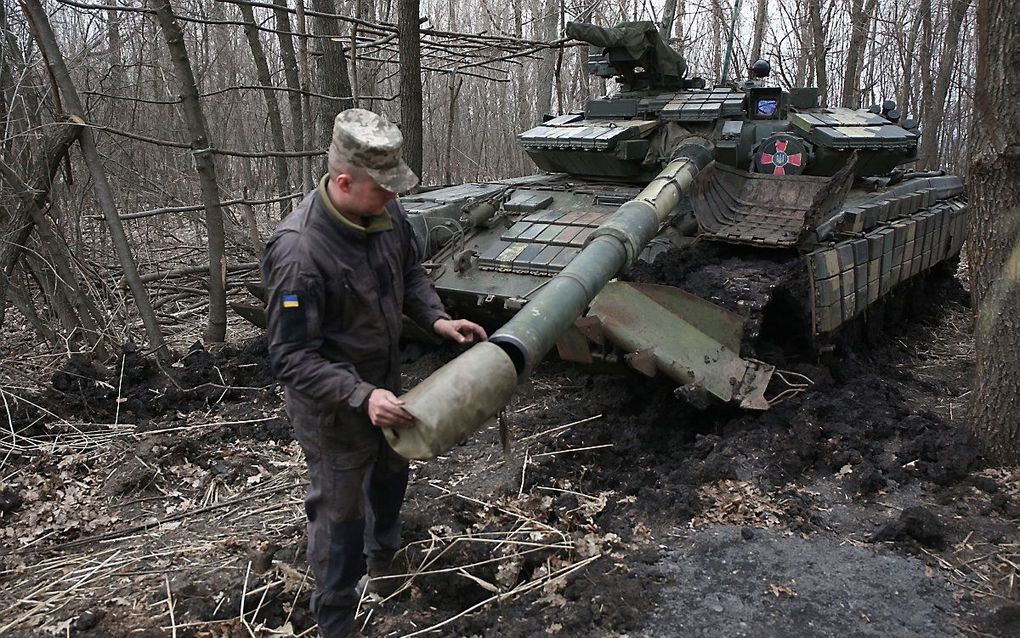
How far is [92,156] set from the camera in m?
6.48

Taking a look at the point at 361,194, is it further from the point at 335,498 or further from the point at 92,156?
the point at 92,156

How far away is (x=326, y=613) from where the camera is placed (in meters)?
3.29

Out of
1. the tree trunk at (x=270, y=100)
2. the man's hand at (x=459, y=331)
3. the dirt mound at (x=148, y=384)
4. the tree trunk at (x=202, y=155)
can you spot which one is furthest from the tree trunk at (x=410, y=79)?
the man's hand at (x=459, y=331)

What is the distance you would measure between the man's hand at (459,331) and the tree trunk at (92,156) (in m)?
4.22

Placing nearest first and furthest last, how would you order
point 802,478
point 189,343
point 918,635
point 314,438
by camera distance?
point 314,438, point 918,635, point 802,478, point 189,343

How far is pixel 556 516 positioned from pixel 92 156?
15.2ft

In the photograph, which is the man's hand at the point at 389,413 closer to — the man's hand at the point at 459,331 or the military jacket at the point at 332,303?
the military jacket at the point at 332,303

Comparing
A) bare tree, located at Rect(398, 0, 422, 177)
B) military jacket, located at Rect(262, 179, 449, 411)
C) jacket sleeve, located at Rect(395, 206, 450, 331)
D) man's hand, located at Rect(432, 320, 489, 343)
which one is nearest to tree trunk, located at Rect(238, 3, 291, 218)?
bare tree, located at Rect(398, 0, 422, 177)

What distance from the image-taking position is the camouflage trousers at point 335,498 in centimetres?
315

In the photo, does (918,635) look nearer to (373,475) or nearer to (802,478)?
(802,478)

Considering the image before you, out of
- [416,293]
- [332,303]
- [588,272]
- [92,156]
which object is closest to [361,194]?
[332,303]

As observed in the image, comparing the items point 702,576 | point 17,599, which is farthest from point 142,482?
point 702,576

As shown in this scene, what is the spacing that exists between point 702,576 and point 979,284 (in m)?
2.53

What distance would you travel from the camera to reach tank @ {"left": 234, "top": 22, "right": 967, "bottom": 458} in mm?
5215
